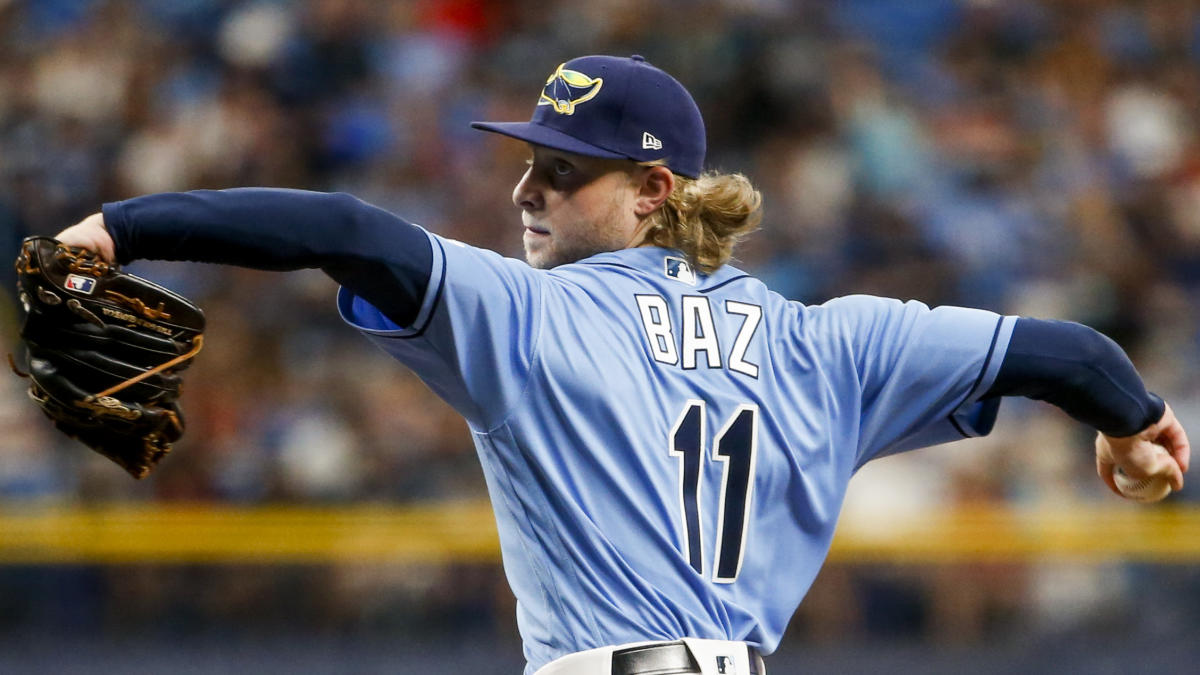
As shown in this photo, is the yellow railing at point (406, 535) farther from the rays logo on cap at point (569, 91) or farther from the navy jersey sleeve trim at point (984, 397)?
the rays logo on cap at point (569, 91)

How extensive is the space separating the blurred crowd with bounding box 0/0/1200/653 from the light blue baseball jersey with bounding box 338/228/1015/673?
3906 millimetres

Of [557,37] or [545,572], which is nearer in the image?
[545,572]

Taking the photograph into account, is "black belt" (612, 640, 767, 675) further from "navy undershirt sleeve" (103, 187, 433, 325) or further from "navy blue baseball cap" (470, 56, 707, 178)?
"navy blue baseball cap" (470, 56, 707, 178)

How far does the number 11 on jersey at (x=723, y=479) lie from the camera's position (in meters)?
2.65

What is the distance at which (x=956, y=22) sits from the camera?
8703 millimetres

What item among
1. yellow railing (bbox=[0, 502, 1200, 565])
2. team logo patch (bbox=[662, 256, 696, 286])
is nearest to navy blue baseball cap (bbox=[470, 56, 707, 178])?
team logo patch (bbox=[662, 256, 696, 286])

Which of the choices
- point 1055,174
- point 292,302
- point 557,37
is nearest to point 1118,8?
point 1055,174

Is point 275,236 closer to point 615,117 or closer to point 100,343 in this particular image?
point 100,343

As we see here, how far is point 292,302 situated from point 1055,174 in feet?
12.4

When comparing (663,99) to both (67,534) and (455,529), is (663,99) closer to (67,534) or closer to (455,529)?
(455,529)

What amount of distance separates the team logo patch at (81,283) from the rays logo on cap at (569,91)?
35.5 inches

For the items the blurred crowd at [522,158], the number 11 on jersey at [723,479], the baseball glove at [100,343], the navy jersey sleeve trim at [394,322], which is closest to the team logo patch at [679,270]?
the number 11 on jersey at [723,479]

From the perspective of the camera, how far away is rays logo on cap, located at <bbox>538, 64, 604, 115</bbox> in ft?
9.35

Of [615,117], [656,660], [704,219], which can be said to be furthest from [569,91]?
[656,660]
